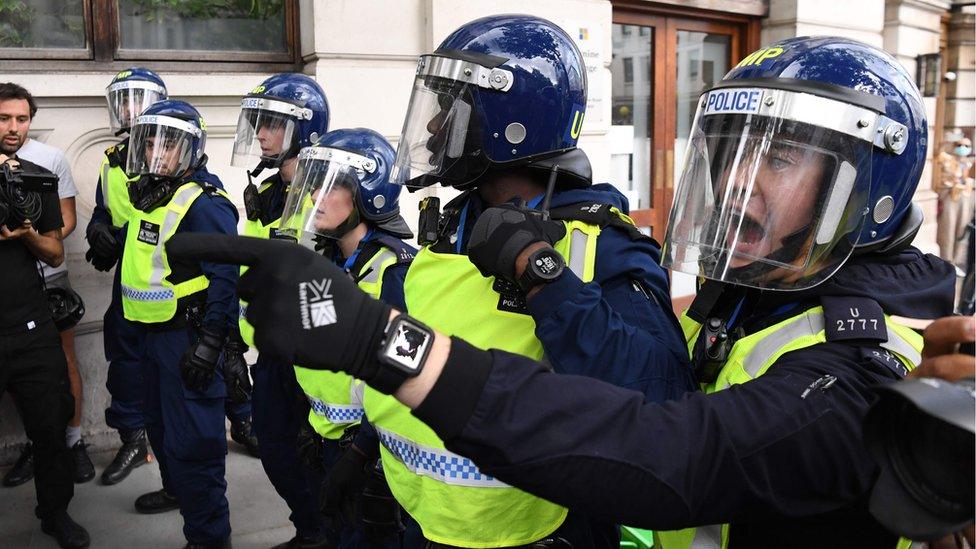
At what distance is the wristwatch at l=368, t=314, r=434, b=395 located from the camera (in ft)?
3.20

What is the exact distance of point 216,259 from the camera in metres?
0.96

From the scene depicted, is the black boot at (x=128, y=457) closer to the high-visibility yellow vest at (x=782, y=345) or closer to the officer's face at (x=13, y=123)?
the officer's face at (x=13, y=123)

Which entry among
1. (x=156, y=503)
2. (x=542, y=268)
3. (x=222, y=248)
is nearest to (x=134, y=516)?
(x=156, y=503)

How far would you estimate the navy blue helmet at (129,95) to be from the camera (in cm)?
446

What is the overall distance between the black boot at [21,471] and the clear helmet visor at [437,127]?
350cm

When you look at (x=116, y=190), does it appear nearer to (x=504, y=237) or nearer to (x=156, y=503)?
(x=156, y=503)

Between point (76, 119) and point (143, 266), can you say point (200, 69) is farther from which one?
point (143, 266)

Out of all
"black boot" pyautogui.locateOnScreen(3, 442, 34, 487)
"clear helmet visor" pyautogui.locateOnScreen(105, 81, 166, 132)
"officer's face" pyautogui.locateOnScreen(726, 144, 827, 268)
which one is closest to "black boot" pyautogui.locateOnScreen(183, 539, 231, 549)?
"black boot" pyautogui.locateOnScreen(3, 442, 34, 487)

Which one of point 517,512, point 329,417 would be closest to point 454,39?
point 517,512

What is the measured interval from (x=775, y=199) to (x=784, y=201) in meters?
0.02

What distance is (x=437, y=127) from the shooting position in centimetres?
201

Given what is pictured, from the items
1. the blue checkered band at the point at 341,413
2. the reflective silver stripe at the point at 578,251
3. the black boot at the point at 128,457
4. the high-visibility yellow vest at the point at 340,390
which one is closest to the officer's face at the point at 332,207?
the high-visibility yellow vest at the point at 340,390

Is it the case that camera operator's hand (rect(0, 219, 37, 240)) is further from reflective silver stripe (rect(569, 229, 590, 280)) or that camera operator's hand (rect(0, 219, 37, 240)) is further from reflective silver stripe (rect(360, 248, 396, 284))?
reflective silver stripe (rect(569, 229, 590, 280))

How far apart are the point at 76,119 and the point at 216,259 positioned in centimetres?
442
